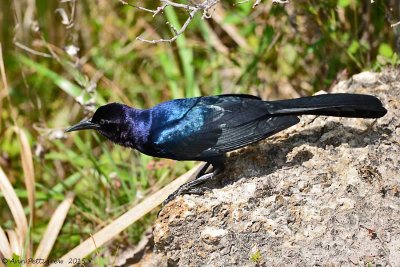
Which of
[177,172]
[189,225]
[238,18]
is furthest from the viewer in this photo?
[238,18]

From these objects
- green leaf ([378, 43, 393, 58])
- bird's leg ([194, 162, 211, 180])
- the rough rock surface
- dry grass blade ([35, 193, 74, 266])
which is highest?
the rough rock surface

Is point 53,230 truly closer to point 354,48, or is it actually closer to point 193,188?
point 193,188

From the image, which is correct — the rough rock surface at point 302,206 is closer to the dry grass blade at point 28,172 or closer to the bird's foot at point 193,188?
the bird's foot at point 193,188

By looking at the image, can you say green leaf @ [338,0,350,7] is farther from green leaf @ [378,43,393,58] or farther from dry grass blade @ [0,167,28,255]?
dry grass blade @ [0,167,28,255]

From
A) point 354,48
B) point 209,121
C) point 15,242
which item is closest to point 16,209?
point 15,242

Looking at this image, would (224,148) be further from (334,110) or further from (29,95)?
(29,95)

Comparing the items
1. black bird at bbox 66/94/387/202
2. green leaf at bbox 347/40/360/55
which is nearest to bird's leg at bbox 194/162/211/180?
black bird at bbox 66/94/387/202

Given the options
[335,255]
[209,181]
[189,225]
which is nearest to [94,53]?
[209,181]

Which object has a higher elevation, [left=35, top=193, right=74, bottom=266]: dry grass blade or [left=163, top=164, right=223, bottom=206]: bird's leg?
[left=163, top=164, right=223, bottom=206]: bird's leg
